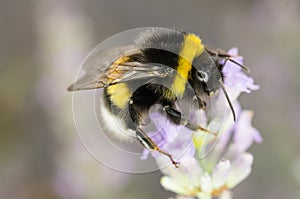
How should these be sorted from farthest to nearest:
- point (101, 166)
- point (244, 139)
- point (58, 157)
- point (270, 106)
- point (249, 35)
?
1. point (249, 35)
2. point (270, 106)
3. point (58, 157)
4. point (101, 166)
5. point (244, 139)

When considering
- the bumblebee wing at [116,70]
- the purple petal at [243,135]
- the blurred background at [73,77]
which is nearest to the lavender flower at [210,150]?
the purple petal at [243,135]

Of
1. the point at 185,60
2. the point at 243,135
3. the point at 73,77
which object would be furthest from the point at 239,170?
the point at 73,77

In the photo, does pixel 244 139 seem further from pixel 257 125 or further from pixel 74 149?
pixel 257 125

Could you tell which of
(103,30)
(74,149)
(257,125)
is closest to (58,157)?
(74,149)

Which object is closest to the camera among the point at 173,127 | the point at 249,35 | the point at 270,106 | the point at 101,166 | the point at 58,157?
the point at 173,127

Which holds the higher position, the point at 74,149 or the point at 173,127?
the point at 173,127
